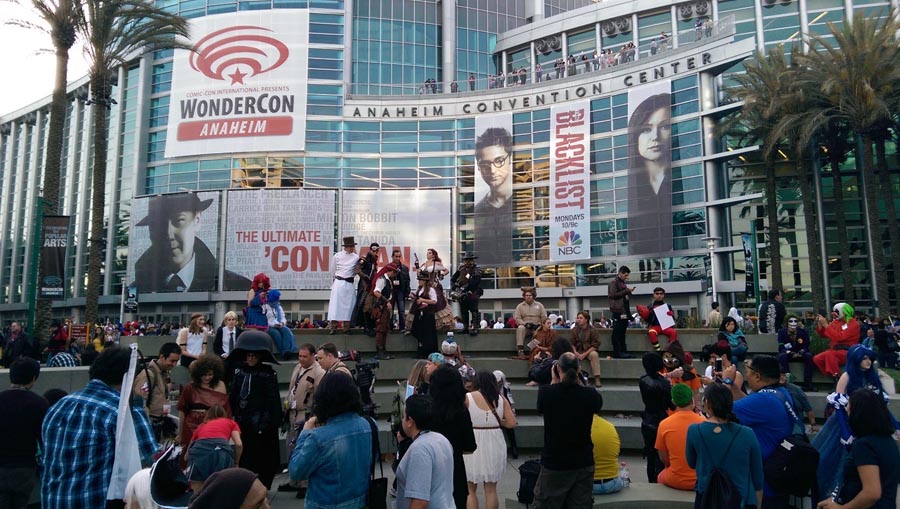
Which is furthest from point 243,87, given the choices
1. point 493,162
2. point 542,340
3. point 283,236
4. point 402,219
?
point 542,340

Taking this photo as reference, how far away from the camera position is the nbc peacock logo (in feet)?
125

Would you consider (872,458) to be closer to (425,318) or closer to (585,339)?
(585,339)

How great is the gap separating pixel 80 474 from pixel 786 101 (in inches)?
1251

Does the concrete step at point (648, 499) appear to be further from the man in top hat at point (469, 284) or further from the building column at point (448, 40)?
the building column at point (448, 40)

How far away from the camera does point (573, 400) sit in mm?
Result: 4918

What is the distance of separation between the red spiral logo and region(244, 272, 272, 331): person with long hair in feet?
114

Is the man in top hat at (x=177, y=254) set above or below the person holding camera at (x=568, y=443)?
above

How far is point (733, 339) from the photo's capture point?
11375mm

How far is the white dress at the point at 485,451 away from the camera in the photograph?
19.8 ft

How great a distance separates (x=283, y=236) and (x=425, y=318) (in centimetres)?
2990

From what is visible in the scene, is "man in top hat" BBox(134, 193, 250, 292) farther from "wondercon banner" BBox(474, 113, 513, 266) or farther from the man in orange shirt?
the man in orange shirt

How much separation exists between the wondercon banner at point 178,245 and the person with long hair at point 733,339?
34058mm

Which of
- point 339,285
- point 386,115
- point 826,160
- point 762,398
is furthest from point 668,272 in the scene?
point 762,398

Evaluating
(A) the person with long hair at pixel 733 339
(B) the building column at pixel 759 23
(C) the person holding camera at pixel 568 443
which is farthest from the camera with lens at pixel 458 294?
(B) the building column at pixel 759 23
